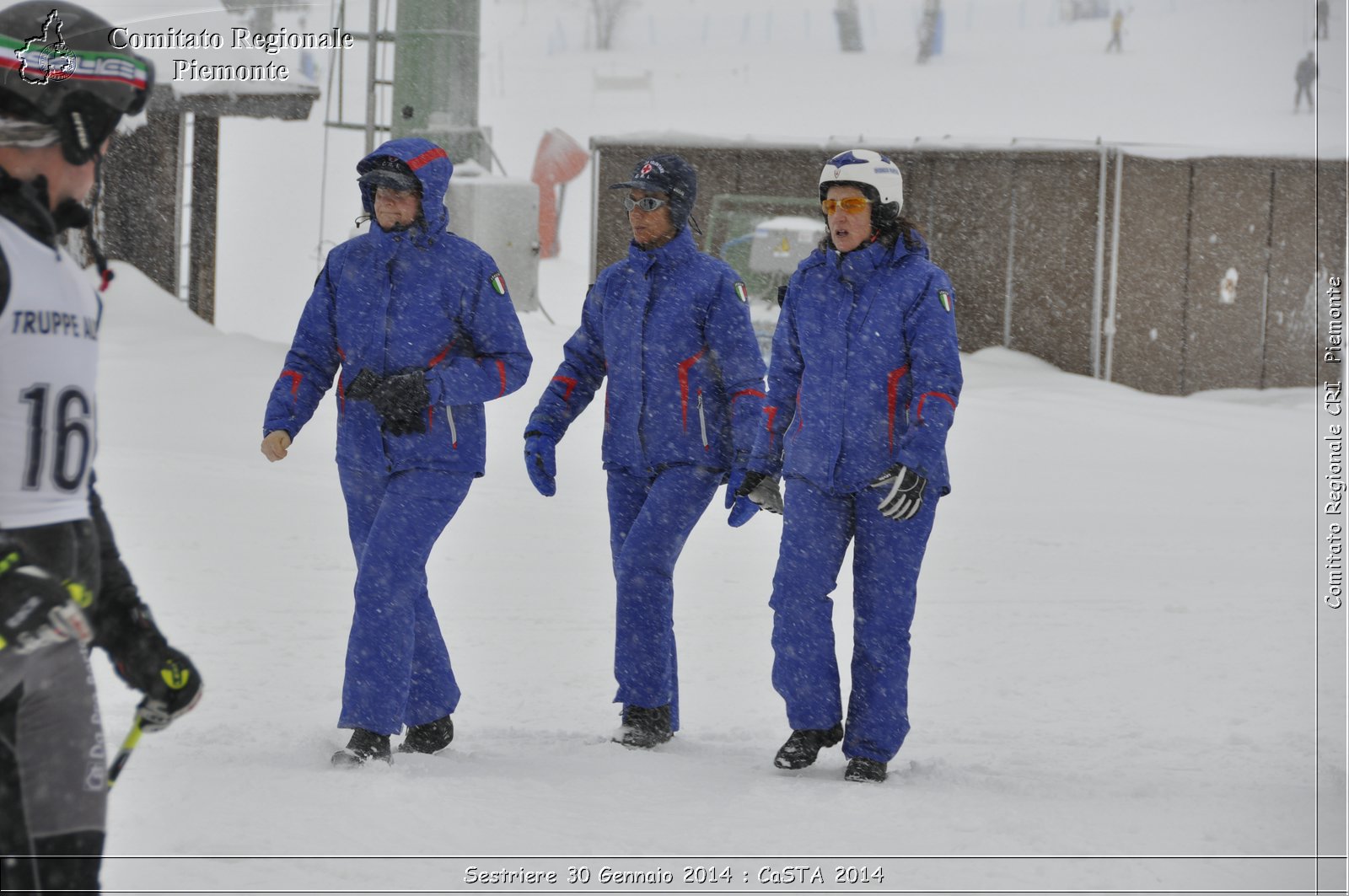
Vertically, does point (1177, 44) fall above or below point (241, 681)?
above

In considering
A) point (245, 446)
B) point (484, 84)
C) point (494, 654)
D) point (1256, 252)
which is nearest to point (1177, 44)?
point (484, 84)

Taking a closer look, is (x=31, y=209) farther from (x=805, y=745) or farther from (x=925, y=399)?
(x=805, y=745)

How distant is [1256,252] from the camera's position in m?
18.8

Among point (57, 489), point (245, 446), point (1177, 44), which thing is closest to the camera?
point (57, 489)

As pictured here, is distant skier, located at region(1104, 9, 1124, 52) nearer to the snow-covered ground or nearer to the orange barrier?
the orange barrier

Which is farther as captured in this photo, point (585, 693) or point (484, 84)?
point (484, 84)

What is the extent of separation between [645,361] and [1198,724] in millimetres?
2256

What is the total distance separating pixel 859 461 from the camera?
4.79m

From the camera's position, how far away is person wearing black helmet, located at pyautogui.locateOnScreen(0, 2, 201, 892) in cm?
248

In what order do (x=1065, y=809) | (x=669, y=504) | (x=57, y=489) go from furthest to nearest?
(x=669, y=504) < (x=1065, y=809) < (x=57, y=489)

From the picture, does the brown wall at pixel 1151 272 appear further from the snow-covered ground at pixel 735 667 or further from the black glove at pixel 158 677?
the black glove at pixel 158 677

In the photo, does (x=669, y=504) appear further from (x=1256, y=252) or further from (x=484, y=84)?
(x=484, y=84)

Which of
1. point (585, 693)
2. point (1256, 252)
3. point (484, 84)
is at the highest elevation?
point (484, 84)

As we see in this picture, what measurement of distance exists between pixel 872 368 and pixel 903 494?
0.42 metres
